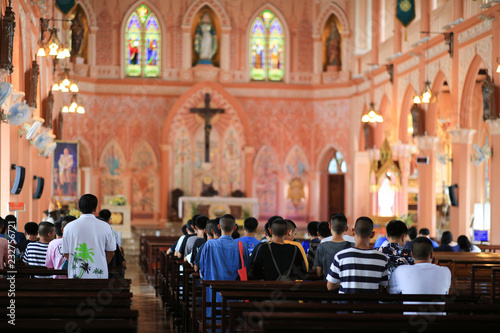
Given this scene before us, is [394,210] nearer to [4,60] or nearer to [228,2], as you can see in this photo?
[228,2]

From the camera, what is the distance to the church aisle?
11.5 m

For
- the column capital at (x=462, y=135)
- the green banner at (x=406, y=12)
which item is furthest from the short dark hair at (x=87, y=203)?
the green banner at (x=406, y=12)

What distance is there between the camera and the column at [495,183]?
57.3 feet

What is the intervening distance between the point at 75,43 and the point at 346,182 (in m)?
11.2

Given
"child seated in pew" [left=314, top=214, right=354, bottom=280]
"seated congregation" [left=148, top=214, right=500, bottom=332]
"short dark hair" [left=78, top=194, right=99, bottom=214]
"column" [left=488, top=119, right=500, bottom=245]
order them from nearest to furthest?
1. "seated congregation" [left=148, top=214, right=500, bottom=332]
2. "short dark hair" [left=78, top=194, right=99, bottom=214]
3. "child seated in pew" [left=314, top=214, right=354, bottom=280]
4. "column" [left=488, top=119, right=500, bottom=245]

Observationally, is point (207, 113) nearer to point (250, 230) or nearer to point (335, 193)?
point (335, 193)

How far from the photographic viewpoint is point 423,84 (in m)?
22.3

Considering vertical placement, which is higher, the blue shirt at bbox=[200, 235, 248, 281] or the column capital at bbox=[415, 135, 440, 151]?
the column capital at bbox=[415, 135, 440, 151]

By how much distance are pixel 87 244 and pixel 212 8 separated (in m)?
23.1

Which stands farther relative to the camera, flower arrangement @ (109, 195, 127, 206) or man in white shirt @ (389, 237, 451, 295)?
flower arrangement @ (109, 195, 127, 206)

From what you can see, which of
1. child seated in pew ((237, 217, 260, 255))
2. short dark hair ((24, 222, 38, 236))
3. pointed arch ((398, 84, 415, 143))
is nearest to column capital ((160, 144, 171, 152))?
pointed arch ((398, 84, 415, 143))

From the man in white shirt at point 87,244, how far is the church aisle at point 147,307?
3158 mm

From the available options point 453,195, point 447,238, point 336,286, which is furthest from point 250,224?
point 453,195

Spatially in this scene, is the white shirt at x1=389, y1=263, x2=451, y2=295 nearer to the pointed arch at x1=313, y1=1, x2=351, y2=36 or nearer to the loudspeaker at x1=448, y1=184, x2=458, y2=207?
the loudspeaker at x1=448, y1=184, x2=458, y2=207
